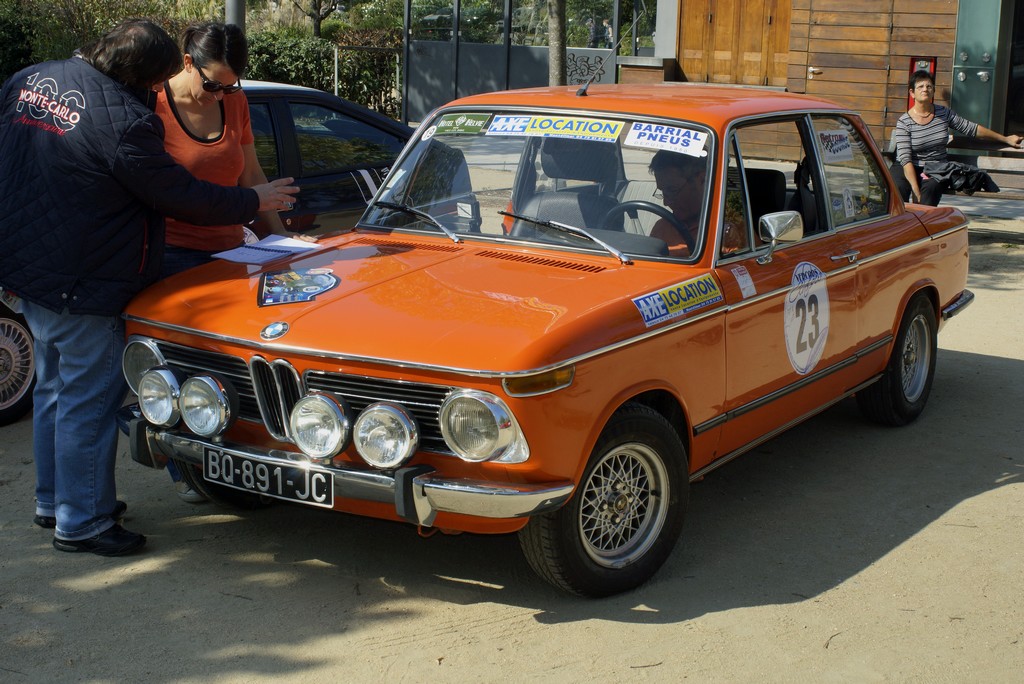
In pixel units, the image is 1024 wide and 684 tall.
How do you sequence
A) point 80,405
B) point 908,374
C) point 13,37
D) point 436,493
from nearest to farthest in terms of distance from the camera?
point 436,493, point 80,405, point 908,374, point 13,37

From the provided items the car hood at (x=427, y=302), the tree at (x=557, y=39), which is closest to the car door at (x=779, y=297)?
the car hood at (x=427, y=302)

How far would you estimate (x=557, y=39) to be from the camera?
13633 mm

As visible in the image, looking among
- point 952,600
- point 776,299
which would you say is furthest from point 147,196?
point 952,600

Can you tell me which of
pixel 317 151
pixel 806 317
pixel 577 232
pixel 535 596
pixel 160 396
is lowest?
pixel 535 596

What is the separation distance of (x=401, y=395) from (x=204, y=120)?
77.0 inches

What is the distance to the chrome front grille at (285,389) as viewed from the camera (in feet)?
13.0

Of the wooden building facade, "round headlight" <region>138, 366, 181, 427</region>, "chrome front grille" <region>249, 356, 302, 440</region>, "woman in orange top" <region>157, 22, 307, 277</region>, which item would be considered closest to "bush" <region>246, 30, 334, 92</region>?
the wooden building facade

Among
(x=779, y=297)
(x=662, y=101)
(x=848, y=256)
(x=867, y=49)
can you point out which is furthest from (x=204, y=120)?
(x=867, y=49)

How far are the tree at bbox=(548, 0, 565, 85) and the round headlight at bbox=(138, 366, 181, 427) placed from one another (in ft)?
32.1

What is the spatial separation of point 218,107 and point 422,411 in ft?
6.83

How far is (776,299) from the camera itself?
16.7 feet

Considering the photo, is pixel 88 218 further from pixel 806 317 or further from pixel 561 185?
pixel 806 317

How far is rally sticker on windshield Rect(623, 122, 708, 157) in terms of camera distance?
5027 mm

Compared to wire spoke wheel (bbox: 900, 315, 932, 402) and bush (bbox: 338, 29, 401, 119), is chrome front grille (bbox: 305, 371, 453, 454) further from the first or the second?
bush (bbox: 338, 29, 401, 119)
